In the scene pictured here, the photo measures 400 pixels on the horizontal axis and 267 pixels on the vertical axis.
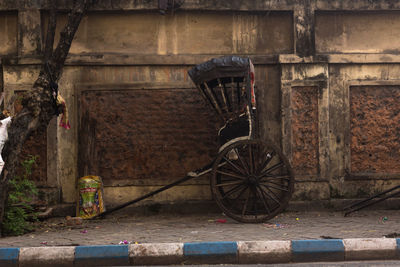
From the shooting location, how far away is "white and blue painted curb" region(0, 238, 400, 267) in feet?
17.0

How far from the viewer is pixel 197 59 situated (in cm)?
816

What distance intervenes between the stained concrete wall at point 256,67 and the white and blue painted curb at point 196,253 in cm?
288

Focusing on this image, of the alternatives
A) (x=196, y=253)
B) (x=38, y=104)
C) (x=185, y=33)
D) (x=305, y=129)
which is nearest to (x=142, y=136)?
(x=185, y=33)

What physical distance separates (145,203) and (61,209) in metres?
1.30

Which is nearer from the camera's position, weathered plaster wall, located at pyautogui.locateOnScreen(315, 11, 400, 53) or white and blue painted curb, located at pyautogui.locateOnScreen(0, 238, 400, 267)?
white and blue painted curb, located at pyautogui.locateOnScreen(0, 238, 400, 267)

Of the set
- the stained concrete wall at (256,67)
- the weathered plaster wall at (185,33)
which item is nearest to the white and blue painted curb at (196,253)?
the stained concrete wall at (256,67)

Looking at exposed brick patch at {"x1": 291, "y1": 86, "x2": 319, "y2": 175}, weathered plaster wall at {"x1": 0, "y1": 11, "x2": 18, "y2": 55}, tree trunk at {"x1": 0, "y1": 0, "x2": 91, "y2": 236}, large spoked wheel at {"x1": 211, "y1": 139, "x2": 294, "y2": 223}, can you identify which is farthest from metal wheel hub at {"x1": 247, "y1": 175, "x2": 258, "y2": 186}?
weathered plaster wall at {"x1": 0, "y1": 11, "x2": 18, "y2": 55}

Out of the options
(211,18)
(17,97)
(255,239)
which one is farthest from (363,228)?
(17,97)

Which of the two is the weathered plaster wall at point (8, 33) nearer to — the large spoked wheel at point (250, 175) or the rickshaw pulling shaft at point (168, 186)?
the rickshaw pulling shaft at point (168, 186)

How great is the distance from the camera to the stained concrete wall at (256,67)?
811 cm

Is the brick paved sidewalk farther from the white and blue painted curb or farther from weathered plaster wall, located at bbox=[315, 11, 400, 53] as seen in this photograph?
weathered plaster wall, located at bbox=[315, 11, 400, 53]

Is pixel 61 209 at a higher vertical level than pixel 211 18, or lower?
lower

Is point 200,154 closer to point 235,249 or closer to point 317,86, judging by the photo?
point 317,86

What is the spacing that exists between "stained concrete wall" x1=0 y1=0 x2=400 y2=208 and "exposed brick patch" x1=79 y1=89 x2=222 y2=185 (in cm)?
5
